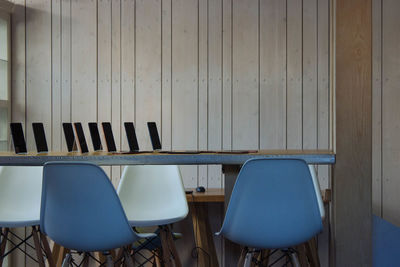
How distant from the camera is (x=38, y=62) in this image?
393 centimetres

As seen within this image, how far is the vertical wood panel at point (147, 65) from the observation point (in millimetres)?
3814

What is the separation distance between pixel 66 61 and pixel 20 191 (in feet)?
4.56

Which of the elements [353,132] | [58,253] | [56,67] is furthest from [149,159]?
[56,67]

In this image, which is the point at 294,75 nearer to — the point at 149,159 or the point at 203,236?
the point at 203,236

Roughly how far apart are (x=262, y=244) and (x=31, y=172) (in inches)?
67.9

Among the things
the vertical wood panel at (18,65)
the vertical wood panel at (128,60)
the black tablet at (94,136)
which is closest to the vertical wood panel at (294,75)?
the vertical wood panel at (128,60)

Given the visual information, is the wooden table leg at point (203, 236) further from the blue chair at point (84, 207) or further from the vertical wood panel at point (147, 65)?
the blue chair at point (84, 207)

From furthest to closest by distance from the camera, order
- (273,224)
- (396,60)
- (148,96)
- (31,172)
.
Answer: (148,96), (396,60), (31,172), (273,224)

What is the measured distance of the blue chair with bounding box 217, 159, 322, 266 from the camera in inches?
73.4

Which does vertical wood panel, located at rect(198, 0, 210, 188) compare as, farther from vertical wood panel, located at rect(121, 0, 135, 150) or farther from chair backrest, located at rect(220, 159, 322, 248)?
chair backrest, located at rect(220, 159, 322, 248)

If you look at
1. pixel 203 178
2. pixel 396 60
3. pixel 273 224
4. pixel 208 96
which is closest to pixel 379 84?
pixel 396 60

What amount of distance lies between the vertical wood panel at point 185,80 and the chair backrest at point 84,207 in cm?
189

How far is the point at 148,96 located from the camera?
150 inches

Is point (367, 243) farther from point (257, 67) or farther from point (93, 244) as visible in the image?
point (257, 67)
